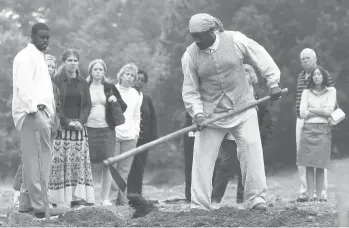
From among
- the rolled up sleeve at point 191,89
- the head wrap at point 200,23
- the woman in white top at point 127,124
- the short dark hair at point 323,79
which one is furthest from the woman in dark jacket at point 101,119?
the short dark hair at point 323,79

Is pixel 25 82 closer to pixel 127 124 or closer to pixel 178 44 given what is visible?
pixel 127 124

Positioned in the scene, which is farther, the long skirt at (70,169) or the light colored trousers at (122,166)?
the light colored trousers at (122,166)

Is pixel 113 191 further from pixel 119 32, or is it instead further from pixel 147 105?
pixel 119 32

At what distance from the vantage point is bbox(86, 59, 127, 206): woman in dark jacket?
10.4 m

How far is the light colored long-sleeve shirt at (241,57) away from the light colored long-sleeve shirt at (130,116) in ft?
10.4

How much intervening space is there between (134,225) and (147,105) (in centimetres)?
523

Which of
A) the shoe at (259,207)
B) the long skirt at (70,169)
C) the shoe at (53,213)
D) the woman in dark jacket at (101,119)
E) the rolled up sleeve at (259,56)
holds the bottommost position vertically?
the shoe at (53,213)

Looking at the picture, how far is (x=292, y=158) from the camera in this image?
72.0 ft

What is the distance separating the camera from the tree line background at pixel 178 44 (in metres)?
21.3

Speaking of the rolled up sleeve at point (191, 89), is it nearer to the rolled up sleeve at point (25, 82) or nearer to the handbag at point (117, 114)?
the rolled up sleeve at point (25, 82)

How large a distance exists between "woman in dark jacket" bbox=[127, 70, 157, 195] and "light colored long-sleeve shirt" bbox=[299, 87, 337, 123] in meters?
2.18

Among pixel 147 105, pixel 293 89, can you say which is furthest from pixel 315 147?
pixel 293 89

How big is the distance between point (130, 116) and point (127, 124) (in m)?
0.16

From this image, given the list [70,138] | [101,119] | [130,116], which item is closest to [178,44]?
[130,116]
